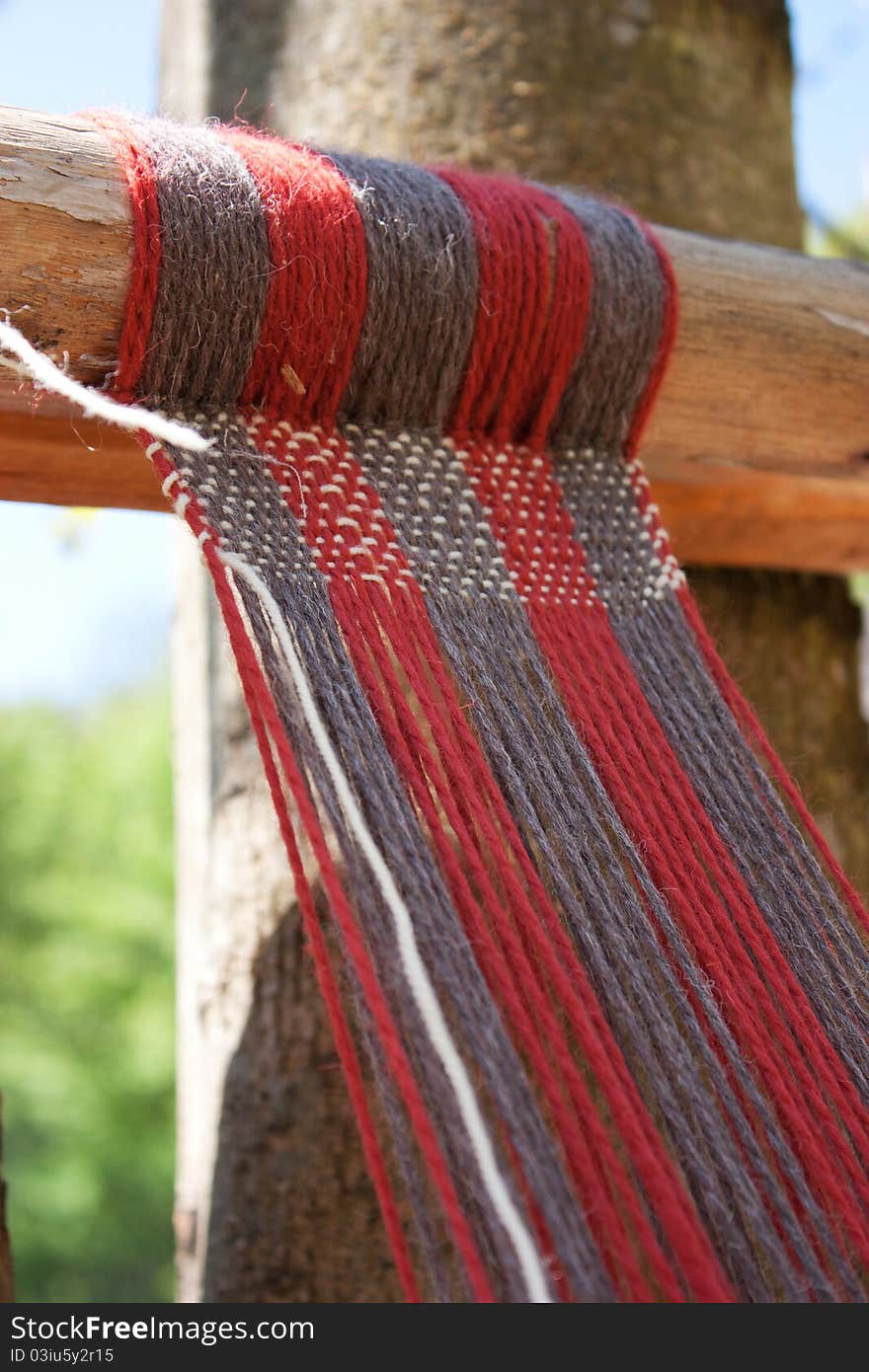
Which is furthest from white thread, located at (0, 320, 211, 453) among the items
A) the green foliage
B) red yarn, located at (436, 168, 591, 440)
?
the green foliage

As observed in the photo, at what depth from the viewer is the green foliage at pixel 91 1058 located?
9.66 meters

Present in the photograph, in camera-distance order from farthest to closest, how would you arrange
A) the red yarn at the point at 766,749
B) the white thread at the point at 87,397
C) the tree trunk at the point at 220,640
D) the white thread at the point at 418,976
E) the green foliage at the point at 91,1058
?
the green foliage at the point at 91,1058
the tree trunk at the point at 220,640
the red yarn at the point at 766,749
the white thread at the point at 87,397
the white thread at the point at 418,976

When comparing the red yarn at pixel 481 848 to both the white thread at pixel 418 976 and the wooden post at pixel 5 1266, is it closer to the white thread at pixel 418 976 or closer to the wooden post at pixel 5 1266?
the white thread at pixel 418 976

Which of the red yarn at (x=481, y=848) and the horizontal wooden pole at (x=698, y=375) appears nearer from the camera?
the red yarn at (x=481, y=848)

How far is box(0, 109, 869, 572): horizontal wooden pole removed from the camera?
698mm

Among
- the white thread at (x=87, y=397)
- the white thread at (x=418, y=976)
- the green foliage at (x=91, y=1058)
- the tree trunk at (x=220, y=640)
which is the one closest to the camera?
the white thread at (x=418, y=976)

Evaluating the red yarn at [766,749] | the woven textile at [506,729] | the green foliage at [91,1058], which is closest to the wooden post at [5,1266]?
the woven textile at [506,729]

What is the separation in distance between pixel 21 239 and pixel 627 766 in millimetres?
440

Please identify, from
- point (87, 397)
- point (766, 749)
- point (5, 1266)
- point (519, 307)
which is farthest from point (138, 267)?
point (5, 1266)

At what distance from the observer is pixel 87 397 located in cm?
67

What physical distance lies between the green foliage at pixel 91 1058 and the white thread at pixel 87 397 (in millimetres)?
9243

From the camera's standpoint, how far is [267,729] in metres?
0.66

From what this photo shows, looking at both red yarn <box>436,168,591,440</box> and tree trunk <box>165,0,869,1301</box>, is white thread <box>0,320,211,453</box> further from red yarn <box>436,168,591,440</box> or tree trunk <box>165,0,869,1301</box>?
tree trunk <box>165,0,869,1301</box>

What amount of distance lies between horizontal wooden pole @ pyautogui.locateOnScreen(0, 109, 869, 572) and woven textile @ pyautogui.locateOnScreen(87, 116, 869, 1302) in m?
0.03
